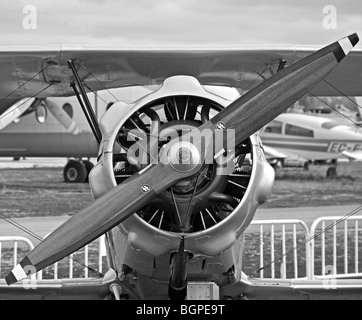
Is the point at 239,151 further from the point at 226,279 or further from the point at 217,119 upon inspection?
the point at 226,279

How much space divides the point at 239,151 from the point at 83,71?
55.2 inches

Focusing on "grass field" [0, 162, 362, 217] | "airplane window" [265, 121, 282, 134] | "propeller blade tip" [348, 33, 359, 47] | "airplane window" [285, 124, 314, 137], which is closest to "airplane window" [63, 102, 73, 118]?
"grass field" [0, 162, 362, 217]

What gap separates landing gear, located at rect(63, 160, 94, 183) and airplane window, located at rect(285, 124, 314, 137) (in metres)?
8.52

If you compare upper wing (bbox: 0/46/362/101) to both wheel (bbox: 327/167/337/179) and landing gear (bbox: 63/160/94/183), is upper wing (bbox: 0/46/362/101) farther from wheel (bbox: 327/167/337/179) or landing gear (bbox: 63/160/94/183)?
wheel (bbox: 327/167/337/179)

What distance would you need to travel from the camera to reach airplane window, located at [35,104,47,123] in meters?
19.9

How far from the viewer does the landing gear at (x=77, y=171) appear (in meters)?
20.8

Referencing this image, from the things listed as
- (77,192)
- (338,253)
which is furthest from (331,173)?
(338,253)

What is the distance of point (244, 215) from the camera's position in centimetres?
455

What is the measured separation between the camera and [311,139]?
88.5 feet

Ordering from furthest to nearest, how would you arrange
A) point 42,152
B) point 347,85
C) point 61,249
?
point 42,152 < point 347,85 < point 61,249

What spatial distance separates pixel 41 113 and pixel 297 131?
9.96 m

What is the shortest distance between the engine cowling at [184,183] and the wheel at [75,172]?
16.2 meters

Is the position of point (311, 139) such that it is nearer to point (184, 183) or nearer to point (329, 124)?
point (329, 124)
